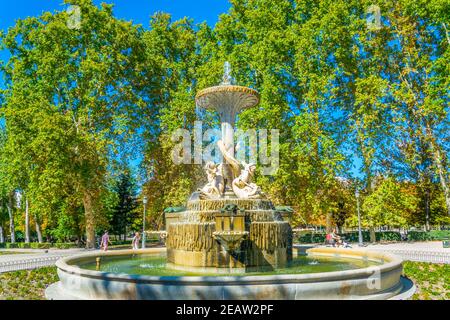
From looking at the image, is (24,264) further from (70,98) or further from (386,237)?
(386,237)

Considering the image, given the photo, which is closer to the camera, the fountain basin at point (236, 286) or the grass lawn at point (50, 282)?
the fountain basin at point (236, 286)

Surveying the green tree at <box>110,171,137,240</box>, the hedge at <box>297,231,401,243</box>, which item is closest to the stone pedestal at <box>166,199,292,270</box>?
the hedge at <box>297,231,401,243</box>

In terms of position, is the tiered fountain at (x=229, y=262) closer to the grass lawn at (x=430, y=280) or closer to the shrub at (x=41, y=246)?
the grass lawn at (x=430, y=280)

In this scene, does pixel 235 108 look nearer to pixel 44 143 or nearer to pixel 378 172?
pixel 44 143

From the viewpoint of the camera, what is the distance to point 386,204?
28812 mm

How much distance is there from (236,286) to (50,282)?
6.98 meters

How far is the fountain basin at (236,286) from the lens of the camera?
728 cm

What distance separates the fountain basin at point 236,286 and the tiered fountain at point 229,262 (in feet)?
0.06

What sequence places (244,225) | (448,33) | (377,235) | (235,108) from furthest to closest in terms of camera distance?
(377,235), (448,33), (235,108), (244,225)

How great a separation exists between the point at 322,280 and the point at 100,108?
26.1 m

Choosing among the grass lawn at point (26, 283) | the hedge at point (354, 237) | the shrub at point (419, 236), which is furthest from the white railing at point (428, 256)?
the shrub at point (419, 236)

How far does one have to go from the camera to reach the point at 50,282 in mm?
11438

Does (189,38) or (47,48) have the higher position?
(189,38)

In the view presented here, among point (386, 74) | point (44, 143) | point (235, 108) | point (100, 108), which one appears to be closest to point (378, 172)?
point (386, 74)
